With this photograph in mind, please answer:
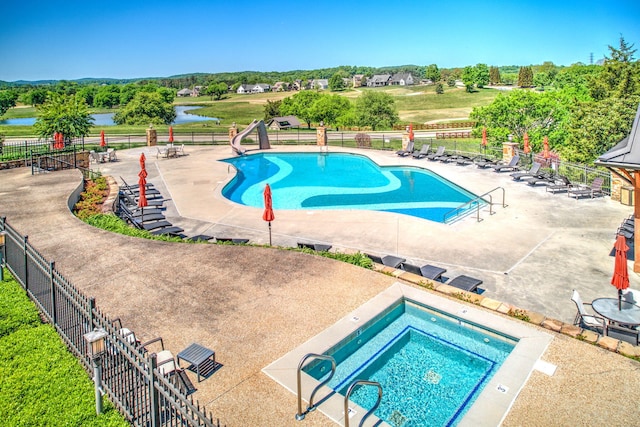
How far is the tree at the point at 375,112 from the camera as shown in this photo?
237 ft

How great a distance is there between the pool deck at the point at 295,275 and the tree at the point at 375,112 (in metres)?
52.2

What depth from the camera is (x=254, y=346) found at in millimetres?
8141

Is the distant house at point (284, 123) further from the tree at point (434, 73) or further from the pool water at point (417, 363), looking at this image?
the tree at point (434, 73)

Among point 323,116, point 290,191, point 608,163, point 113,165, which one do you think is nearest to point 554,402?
point 608,163

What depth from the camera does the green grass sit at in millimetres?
6258

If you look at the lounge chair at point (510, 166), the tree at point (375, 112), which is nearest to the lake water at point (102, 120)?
the tree at point (375, 112)

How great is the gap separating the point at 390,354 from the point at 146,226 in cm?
1091

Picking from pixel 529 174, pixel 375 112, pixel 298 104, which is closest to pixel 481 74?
pixel 298 104

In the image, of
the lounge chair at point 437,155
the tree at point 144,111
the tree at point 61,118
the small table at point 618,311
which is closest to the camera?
the small table at point 618,311

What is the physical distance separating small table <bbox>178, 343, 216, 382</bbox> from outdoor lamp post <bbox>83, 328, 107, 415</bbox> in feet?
3.99

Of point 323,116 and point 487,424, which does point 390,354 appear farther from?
point 323,116

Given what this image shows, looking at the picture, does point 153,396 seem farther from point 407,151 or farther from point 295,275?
point 407,151

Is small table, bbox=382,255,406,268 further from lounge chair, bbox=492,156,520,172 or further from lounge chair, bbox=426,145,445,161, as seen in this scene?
lounge chair, bbox=426,145,445,161

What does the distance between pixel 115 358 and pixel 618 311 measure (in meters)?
9.15
